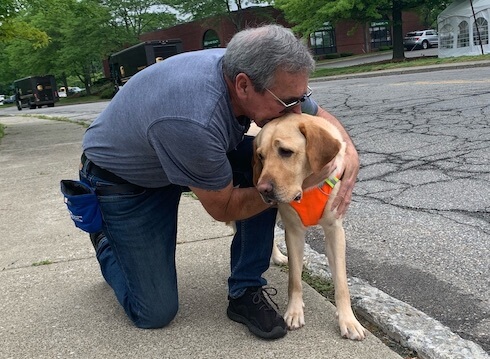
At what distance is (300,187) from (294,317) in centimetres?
66

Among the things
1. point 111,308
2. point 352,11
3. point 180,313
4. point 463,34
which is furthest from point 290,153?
point 352,11

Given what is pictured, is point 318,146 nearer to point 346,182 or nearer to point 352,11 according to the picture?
point 346,182

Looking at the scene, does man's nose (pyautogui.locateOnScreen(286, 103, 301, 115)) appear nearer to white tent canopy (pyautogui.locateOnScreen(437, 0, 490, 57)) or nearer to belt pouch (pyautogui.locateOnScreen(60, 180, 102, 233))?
belt pouch (pyautogui.locateOnScreen(60, 180, 102, 233))

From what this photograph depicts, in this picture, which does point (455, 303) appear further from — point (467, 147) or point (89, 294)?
point (467, 147)

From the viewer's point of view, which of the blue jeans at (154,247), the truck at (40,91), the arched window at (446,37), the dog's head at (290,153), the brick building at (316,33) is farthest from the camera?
the brick building at (316,33)

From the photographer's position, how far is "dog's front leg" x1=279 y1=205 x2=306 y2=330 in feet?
8.50

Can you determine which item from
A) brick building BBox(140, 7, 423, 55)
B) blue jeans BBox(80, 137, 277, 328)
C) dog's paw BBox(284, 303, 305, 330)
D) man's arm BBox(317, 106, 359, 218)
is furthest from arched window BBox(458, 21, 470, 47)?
dog's paw BBox(284, 303, 305, 330)

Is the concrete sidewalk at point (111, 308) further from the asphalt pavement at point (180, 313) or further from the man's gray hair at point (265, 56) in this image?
the man's gray hair at point (265, 56)

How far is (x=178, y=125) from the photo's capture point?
2230 millimetres

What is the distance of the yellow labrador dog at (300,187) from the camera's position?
2.35m

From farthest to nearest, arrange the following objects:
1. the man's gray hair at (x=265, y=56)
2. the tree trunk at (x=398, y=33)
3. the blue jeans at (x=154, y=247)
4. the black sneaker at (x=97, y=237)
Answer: the tree trunk at (x=398, y=33)
the black sneaker at (x=97, y=237)
the blue jeans at (x=154, y=247)
the man's gray hair at (x=265, y=56)

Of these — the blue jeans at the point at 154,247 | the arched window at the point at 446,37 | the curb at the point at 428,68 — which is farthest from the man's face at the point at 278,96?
the arched window at the point at 446,37

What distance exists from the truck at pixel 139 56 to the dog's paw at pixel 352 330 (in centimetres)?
2310

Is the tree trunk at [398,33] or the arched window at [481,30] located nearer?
the arched window at [481,30]
